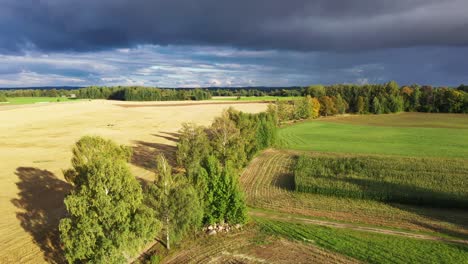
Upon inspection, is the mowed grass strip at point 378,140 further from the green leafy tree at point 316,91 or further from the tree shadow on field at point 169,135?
the green leafy tree at point 316,91

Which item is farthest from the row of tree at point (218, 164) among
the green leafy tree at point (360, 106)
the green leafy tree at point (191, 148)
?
the green leafy tree at point (360, 106)

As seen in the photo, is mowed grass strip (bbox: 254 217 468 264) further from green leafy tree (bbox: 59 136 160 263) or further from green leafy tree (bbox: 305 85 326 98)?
green leafy tree (bbox: 305 85 326 98)

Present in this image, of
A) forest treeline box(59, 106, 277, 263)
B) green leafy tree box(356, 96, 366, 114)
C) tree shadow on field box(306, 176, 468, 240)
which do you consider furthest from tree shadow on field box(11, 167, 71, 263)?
green leafy tree box(356, 96, 366, 114)

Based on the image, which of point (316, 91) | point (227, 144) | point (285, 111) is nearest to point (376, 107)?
point (316, 91)

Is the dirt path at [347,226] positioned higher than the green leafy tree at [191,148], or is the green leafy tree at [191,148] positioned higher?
the green leafy tree at [191,148]

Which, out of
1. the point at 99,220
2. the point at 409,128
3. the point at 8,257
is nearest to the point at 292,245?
the point at 99,220

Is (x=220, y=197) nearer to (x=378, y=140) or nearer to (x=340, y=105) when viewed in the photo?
(x=378, y=140)
